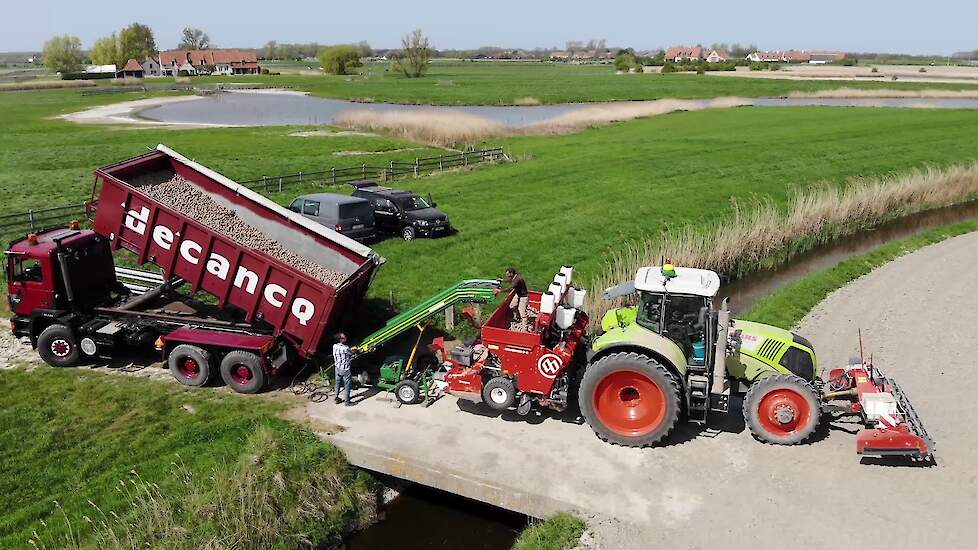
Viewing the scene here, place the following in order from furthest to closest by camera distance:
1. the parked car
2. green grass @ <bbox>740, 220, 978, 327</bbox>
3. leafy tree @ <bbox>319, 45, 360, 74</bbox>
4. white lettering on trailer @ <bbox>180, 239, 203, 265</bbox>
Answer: leafy tree @ <bbox>319, 45, 360, 74</bbox> → the parked car → green grass @ <bbox>740, 220, 978, 327</bbox> → white lettering on trailer @ <bbox>180, 239, 203, 265</bbox>

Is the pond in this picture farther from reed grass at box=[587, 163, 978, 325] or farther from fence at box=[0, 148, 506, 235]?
reed grass at box=[587, 163, 978, 325]

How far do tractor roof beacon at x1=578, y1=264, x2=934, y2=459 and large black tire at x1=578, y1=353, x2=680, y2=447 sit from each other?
0.02m

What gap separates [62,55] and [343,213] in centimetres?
16596

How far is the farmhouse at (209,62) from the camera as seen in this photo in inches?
6452

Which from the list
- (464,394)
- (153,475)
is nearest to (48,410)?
(153,475)

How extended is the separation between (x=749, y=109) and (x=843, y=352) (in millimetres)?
57901

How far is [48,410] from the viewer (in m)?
12.8

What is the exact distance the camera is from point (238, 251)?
13.3m

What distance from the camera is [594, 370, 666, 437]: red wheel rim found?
11.2 m

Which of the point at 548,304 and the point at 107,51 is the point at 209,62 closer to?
the point at 107,51

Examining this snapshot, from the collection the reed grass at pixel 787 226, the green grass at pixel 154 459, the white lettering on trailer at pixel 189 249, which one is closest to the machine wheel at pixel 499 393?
the green grass at pixel 154 459

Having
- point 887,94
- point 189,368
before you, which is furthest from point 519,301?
point 887,94

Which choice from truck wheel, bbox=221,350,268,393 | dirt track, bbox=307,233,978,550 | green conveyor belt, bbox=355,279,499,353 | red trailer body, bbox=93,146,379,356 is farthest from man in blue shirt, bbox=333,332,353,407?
truck wheel, bbox=221,350,268,393

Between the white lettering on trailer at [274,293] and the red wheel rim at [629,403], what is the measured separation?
248 inches
